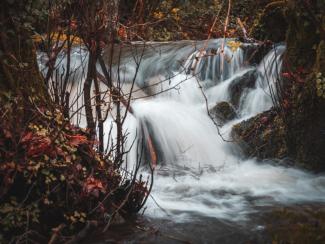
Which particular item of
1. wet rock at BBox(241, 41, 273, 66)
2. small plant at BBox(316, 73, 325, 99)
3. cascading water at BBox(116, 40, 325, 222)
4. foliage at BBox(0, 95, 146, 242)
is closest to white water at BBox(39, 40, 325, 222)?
cascading water at BBox(116, 40, 325, 222)

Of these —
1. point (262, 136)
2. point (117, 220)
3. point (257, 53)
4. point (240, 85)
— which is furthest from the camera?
point (257, 53)

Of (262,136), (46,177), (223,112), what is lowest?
(262,136)

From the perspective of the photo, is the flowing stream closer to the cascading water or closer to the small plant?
the cascading water

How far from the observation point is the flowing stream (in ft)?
18.3

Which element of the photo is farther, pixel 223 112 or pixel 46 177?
pixel 223 112

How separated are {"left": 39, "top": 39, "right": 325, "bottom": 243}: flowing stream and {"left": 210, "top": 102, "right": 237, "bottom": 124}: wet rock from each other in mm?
116

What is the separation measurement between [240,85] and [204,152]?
1.74 meters

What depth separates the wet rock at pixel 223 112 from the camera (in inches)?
334

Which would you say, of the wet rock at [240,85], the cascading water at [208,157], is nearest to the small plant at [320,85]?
the cascading water at [208,157]

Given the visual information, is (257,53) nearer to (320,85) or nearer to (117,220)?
Answer: (320,85)

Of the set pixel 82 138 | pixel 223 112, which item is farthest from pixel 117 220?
pixel 223 112

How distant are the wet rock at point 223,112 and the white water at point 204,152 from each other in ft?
0.43

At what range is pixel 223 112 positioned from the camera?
8.53 meters

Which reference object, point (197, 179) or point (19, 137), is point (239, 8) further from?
point (19, 137)
